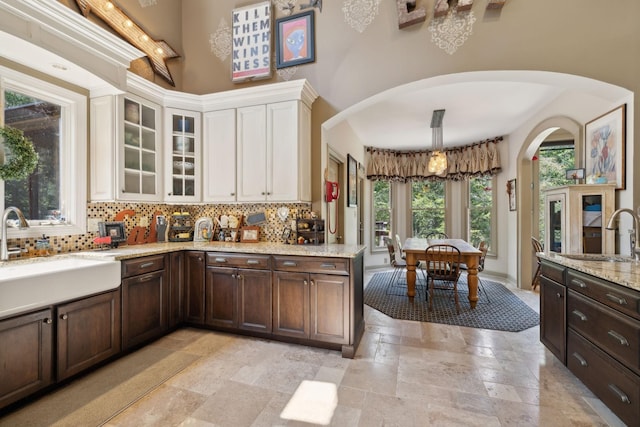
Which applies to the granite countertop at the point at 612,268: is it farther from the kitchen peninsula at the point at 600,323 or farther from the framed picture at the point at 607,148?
the framed picture at the point at 607,148

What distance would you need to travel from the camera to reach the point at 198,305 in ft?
9.56

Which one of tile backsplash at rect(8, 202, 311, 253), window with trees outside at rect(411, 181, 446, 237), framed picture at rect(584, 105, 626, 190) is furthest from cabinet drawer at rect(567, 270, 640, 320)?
window with trees outside at rect(411, 181, 446, 237)

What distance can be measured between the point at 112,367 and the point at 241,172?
2.08m

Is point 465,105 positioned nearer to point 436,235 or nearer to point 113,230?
point 436,235

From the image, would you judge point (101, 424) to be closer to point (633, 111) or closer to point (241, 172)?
point (241, 172)

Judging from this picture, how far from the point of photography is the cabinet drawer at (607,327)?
149 cm

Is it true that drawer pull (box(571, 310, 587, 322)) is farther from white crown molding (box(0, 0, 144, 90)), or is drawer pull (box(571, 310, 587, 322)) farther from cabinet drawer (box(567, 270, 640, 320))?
white crown molding (box(0, 0, 144, 90))

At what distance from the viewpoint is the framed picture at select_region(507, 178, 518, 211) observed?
16.1 ft

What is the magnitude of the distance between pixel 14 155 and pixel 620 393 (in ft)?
13.8

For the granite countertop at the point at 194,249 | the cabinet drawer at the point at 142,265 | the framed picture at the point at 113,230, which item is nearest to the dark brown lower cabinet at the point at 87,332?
the cabinet drawer at the point at 142,265

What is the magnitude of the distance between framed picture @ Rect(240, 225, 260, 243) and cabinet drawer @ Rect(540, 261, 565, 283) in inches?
112

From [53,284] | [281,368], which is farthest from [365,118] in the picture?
[53,284]

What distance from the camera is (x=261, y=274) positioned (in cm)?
267

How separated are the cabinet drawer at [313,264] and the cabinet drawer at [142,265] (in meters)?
1.12
